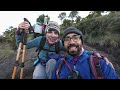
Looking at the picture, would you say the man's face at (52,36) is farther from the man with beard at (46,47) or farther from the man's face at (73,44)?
the man's face at (73,44)

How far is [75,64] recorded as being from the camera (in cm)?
336

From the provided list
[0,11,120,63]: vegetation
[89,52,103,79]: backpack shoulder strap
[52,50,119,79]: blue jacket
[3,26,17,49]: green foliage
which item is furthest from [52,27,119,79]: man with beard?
[3,26,17,49]: green foliage

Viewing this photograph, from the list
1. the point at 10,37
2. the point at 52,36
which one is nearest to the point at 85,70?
Answer: the point at 52,36

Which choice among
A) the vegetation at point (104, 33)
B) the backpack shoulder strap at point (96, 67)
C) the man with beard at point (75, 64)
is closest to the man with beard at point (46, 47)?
the man with beard at point (75, 64)

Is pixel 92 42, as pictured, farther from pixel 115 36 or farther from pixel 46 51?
pixel 46 51

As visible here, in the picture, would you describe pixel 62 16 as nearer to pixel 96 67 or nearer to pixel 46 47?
pixel 46 47

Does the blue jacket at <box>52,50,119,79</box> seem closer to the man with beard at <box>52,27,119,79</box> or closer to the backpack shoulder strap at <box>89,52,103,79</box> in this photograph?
the man with beard at <box>52,27,119,79</box>

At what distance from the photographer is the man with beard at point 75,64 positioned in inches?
126

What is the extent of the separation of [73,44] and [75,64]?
0.93 ft

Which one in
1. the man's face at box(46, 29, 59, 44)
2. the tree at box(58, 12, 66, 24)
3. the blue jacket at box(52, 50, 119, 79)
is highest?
the tree at box(58, 12, 66, 24)

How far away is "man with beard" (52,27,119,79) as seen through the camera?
3213 millimetres

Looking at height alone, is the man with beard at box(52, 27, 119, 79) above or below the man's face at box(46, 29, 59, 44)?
below
